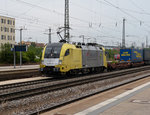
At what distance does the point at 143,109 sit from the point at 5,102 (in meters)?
5.44

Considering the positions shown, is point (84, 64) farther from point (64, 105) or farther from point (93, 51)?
point (64, 105)

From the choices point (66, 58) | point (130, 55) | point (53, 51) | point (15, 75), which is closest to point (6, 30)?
point (130, 55)

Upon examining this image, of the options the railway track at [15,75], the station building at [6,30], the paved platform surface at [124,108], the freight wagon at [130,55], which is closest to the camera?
the paved platform surface at [124,108]

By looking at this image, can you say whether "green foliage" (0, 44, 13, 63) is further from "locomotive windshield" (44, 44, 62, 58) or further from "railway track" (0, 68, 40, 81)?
"locomotive windshield" (44, 44, 62, 58)

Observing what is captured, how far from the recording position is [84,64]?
→ 21156 millimetres

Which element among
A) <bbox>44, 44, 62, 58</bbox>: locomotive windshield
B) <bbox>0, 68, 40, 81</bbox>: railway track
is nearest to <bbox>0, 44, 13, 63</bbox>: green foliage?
<bbox>0, 68, 40, 81</bbox>: railway track

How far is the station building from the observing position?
72.1 m

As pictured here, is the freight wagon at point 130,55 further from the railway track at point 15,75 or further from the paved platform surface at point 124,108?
the paved platform surface at point 124,108

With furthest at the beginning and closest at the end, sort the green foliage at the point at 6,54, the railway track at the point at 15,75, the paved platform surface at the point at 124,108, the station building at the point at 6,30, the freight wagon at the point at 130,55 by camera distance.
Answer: the station building at the point at 6,30 → the green foliage at the point at 6,54 → the freight wagon at the point at 130,55 → the railway track at the point at 15,75 → the paved platform surface at the point at 124,108

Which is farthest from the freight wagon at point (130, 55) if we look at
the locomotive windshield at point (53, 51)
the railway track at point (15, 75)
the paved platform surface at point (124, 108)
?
the paved platform surface at point (124, 108)

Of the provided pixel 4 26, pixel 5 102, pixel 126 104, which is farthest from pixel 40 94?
pixel 4 26

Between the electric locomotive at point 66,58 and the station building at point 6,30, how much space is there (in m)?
56.0

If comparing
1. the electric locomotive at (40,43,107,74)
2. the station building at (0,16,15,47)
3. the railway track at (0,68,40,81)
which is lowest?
the railway track at (0,68,40,81)

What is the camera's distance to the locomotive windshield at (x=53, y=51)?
1835 cm
